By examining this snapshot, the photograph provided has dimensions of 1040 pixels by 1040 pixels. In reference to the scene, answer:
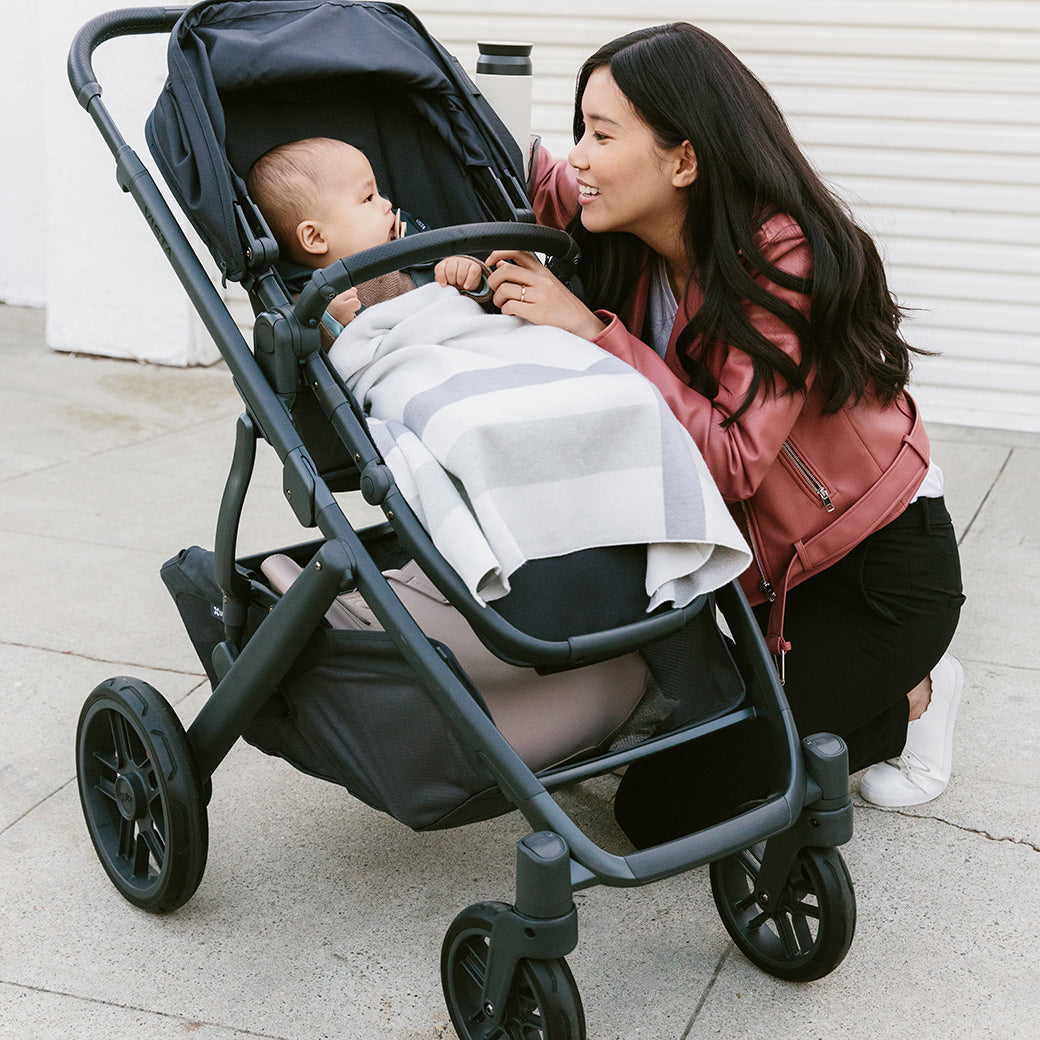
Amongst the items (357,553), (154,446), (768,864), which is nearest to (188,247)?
(357,553)

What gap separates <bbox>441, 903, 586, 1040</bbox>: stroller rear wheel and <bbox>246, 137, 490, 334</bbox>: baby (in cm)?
104

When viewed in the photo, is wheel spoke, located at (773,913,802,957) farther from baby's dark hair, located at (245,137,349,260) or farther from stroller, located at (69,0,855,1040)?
baby's dark hair, located at (245,137,349,260)

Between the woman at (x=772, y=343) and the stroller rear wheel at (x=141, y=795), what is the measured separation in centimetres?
94

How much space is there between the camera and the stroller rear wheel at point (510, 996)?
1888 millimetres

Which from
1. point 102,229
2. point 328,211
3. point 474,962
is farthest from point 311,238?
point 102,229

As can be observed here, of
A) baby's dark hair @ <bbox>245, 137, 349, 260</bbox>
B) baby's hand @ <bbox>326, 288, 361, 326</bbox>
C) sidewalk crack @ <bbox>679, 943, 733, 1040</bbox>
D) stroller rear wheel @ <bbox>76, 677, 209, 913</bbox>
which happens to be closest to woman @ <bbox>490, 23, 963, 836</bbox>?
baby's hand @ <bbox>326, 288, 361, 326</bbox>

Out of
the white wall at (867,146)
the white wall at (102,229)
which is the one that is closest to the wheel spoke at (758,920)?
the white wall at (867,146)

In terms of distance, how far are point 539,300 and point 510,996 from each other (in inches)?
43.7

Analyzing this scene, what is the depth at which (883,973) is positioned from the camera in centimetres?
235

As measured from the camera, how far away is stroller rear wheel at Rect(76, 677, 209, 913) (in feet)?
7.46

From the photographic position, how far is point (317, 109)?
2527 mm

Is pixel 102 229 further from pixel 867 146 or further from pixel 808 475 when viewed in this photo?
pixel 808 475

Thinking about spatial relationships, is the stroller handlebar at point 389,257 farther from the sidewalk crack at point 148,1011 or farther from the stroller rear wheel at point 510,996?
the sidewalk crack at point 148,1011

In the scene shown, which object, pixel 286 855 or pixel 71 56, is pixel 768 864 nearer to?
pixel 286 855
